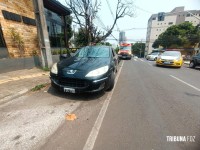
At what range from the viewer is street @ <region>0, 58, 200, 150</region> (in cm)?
213

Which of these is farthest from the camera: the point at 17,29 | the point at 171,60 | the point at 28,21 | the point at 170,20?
the point at 170,20

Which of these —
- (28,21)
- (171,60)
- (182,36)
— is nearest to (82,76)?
(28,21)

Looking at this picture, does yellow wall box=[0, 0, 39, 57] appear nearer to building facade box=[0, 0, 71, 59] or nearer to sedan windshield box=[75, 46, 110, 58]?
building facade box=[0, 0, 71, 59]

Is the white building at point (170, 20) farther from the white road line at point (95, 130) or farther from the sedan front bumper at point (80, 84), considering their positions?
the white road line at point (95, 130)

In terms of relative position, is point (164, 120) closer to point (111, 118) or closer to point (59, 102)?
point (111, 118)

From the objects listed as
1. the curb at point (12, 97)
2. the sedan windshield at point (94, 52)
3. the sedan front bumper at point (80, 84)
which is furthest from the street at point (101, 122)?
the sedan windshield at point (94, 52)

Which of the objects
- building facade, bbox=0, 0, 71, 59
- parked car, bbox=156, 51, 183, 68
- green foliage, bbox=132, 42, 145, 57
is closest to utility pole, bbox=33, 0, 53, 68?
building facade, bbox=0, 0, 71, 59

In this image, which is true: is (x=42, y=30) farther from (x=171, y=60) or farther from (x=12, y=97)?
(x=171, y=60)

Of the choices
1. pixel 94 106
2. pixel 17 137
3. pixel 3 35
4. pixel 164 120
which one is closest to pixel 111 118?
pixel 94 106

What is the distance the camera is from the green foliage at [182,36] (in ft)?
117

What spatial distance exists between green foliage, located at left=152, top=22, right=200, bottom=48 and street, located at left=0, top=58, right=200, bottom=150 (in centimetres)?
3957

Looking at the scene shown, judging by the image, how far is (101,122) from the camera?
2.74 metres

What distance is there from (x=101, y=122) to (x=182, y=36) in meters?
Result: 43.0

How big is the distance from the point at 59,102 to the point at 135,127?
6.92 ft
